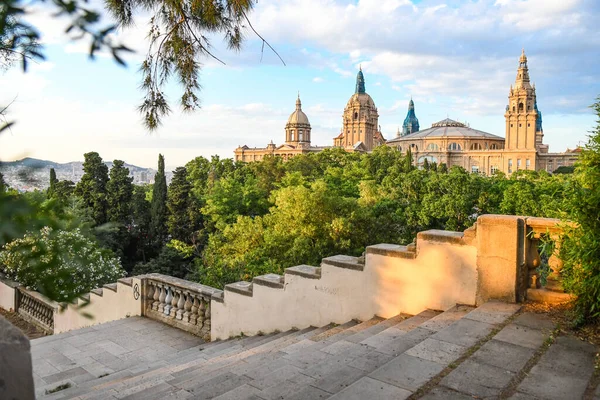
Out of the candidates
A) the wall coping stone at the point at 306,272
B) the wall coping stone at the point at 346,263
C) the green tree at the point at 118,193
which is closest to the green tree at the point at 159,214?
the green tree at the point at 118,193

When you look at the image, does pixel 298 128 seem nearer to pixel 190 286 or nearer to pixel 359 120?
pixel 359 120

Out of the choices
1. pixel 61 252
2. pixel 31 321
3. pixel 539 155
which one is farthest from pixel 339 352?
pixel 539 155

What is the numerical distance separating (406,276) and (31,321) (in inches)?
346

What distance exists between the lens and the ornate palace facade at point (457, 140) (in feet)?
291

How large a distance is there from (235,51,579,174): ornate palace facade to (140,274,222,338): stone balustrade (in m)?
91.5

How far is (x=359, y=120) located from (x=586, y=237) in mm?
109103

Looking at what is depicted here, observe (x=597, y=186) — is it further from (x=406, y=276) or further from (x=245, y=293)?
(x=245, y=293)

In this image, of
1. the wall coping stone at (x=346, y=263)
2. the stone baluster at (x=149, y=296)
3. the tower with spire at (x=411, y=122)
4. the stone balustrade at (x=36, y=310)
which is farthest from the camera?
the tower with spire at (x=411, y=122)

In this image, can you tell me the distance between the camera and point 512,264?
474 cm

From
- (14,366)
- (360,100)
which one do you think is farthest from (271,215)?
(360,100)

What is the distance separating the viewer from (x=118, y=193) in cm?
3038

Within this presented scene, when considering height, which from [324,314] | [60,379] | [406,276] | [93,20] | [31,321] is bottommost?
[31,321]

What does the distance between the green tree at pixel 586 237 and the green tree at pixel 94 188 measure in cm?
2957

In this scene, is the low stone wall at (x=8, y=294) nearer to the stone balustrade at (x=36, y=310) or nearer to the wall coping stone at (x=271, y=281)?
the stone balustrade at (x=36, y=310)
